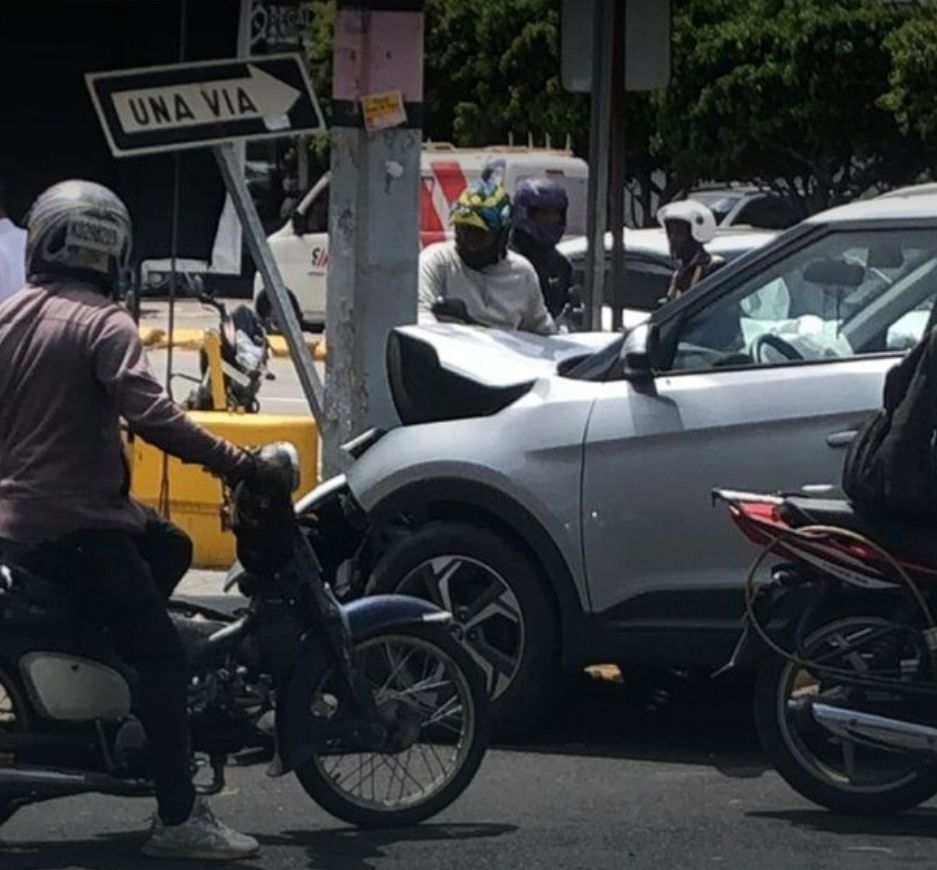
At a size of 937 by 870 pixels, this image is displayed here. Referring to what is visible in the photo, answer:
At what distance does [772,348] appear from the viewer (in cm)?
Result: 790

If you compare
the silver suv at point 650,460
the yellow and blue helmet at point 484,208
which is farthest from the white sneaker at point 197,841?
the yellow and blue helmet at point 484,208

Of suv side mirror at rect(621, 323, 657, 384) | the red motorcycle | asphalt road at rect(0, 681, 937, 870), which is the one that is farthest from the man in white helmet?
the red motorcycle

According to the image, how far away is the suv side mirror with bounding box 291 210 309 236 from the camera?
1077 inches

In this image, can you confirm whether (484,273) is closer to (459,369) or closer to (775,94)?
(459,369)

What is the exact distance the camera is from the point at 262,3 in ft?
35.1

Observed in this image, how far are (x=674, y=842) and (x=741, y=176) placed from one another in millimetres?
28548

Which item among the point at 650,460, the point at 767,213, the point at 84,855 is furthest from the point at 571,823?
the point at 767,213

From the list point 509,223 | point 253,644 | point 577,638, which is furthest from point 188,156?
point 253,644

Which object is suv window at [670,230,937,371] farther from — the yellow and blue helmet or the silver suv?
the yellow and blue helmet

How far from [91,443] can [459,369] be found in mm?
2197

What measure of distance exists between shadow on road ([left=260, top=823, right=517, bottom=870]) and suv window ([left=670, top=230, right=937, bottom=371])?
1790 mm

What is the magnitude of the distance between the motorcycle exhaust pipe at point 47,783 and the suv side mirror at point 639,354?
7.33 ft

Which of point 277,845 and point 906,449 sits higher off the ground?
point 906,449

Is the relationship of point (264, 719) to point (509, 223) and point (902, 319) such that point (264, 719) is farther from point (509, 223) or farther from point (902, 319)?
point (509, 223)
